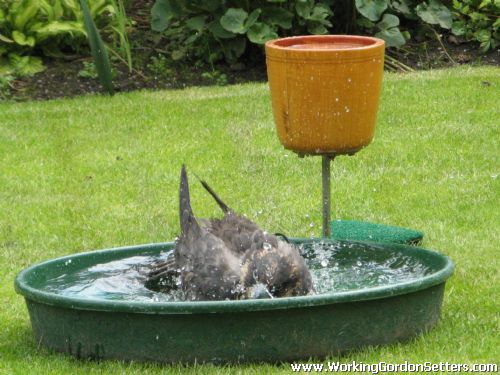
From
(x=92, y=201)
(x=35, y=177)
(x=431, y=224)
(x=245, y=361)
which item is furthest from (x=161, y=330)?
(x=35, y=177)

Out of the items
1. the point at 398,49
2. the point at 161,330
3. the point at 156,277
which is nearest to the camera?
the point at 161,330

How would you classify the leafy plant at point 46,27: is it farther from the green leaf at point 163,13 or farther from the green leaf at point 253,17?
the green leaf at point 253,17

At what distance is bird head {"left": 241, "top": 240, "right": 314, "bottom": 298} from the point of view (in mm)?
4441

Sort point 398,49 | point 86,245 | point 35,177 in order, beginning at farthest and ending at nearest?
point 398,49, point 35,177, point 86,245

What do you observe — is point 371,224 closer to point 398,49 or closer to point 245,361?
point 245,361

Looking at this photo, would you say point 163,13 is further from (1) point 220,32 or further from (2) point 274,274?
(2) point 274,274

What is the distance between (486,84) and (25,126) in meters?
4.58

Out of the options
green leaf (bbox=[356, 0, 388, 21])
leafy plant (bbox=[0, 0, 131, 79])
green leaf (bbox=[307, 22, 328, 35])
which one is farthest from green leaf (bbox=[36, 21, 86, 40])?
green leaf (bbox=[356, 0, 388, 21])

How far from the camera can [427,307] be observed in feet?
15.3

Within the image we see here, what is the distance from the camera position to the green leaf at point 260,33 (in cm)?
1116

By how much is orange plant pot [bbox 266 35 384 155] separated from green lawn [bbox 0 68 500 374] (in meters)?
1.02

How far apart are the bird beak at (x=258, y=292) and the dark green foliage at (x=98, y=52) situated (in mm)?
6430

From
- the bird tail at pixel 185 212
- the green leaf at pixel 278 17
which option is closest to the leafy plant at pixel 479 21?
the green leaf at pixel 278 17

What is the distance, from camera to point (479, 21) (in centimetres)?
1192
